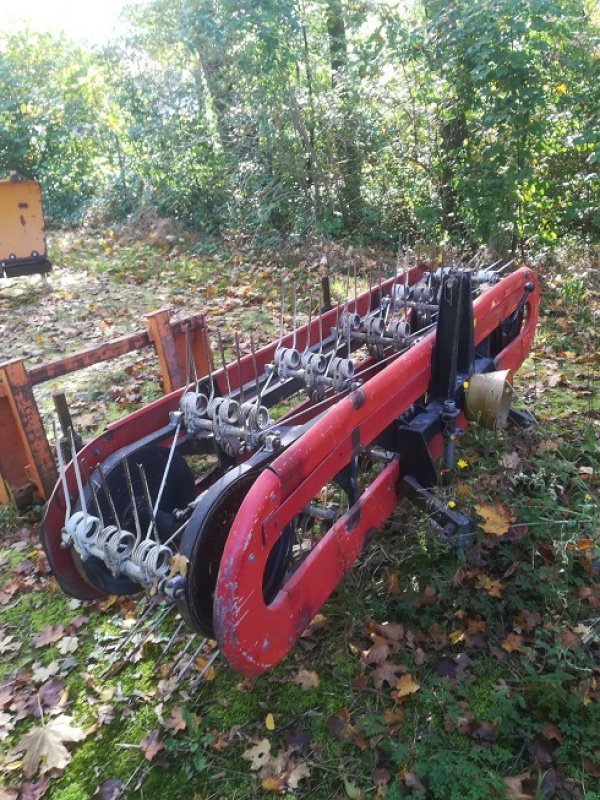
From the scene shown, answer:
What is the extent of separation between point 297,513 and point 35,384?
1.95 m

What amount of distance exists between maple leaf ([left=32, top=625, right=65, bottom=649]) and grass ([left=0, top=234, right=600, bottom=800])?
5 centimetres

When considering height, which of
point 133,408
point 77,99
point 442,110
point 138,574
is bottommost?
point 133,408

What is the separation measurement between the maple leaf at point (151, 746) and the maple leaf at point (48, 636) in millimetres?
853

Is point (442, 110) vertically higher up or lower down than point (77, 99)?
lower down

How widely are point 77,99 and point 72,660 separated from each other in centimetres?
1371

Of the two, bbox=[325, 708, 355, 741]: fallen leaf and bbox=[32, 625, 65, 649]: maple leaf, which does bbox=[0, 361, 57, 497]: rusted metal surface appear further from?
bbox=[325, 708, 355, 741]: fallen leaf

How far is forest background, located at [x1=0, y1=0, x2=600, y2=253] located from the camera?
6.60 metres

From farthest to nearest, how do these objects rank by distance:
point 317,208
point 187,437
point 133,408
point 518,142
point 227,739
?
point 317,208 → point 518,142 → point 133,408 → point 187,437 → point 227,739

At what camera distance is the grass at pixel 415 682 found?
229 cm

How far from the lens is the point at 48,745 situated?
2.52 metres

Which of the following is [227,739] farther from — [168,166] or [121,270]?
[168,166]

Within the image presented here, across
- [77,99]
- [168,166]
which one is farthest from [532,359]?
[77,99]

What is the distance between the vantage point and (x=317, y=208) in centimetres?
921

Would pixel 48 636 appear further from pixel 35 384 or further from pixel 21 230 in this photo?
pixel 21 230
